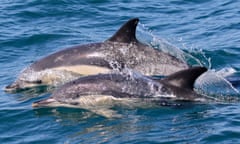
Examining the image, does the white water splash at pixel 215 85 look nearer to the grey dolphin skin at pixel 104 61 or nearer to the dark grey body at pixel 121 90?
the grey dolphin skin at pixel 104 61

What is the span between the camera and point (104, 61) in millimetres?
14727

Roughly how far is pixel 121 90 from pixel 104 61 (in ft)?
9.03

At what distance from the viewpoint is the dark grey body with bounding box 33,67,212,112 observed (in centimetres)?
1172

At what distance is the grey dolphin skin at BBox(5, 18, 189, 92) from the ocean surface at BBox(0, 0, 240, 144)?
0.87 m

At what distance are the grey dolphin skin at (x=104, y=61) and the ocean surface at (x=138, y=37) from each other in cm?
87

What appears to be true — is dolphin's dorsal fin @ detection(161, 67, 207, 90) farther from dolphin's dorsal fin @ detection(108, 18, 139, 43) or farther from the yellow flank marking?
the yellow flank marking

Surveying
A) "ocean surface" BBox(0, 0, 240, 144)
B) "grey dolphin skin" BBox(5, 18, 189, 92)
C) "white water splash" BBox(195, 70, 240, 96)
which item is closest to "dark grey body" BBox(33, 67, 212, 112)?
"ocean surface" BBox(0, 0, 240, 144)

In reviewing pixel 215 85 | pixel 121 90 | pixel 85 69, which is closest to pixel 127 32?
pixel 85 69

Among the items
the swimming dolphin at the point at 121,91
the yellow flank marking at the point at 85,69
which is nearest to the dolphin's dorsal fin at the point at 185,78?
the swimming dolphin at the point at 121,91

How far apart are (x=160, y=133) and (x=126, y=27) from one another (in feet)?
13.5

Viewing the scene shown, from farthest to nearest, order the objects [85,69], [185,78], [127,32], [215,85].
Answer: [85,69]
[127,32]
[215,85]
[185,78]

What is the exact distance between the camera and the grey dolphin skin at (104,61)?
1463cm

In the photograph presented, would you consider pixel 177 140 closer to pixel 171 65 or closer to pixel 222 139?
pixel 222 139

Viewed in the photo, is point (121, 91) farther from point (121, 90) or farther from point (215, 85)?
point (215, 85)
